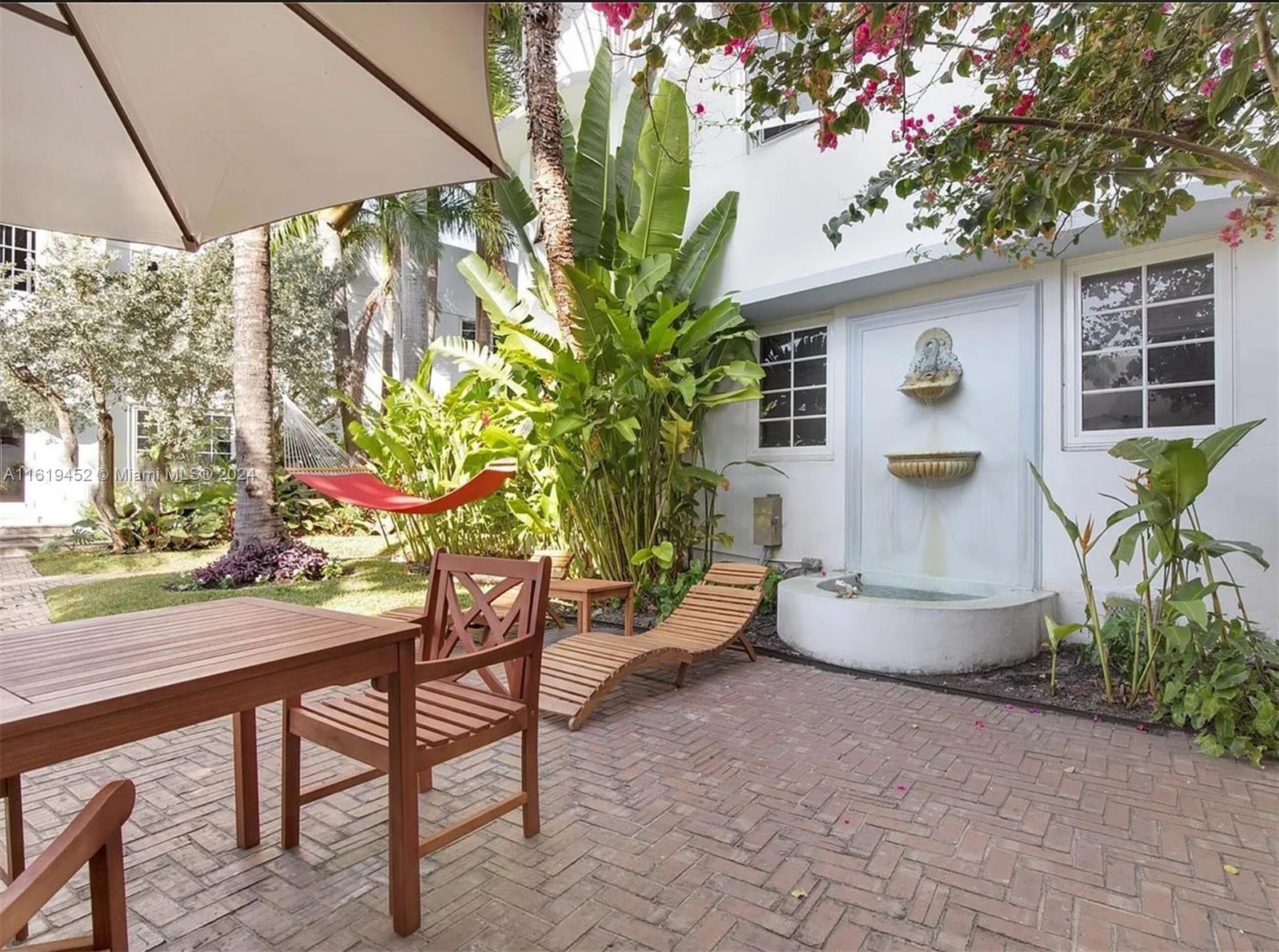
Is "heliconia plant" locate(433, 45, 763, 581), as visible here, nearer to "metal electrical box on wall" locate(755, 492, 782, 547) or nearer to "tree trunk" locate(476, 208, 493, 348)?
"metal electrical box on wall" locate(755, 492, 782, 547)

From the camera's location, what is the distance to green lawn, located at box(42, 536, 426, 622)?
6.72m

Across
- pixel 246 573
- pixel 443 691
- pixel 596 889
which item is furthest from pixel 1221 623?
pixel 246 573

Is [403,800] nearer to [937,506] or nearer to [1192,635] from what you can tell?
[1192,635]

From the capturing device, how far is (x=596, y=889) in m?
2.34

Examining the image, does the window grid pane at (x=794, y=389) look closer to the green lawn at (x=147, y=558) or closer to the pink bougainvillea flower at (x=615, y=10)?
the pink bougainvillea flower at (x=615, y=10)

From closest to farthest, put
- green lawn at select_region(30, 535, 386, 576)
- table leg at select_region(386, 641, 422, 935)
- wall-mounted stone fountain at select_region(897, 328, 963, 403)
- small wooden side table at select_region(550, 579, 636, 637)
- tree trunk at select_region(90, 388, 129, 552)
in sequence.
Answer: table leg at select_region(386, 641, 422, 935)
small wooden side table at select_region(550, 579, 636, 637)
wall-mounted stone fountain at select_region(897, 328, 963, 403)
green lawn at select_region(30, 535, 386, 576)
tree trunk at select_region(90, 388, 129, 552)

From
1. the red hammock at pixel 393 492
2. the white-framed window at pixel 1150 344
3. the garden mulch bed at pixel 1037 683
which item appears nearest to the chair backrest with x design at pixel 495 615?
the red hammock at pixel 393 492

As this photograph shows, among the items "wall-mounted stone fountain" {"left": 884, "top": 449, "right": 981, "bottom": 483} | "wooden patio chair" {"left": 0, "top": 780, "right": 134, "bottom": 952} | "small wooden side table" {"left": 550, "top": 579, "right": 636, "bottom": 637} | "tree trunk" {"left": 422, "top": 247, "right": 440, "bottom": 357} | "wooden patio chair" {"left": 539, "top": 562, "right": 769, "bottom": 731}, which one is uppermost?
"tree trunk" {"left": 422, "top": 247, "right": 440, "bottom": 357}

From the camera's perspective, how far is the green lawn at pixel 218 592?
6.72m

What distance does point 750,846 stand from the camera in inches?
103

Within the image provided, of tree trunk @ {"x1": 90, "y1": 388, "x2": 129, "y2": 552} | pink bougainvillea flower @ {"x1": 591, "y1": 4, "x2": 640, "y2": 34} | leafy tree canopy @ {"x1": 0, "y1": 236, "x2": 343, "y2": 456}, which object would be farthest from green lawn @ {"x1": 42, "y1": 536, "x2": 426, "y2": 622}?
pink bougainvillea flower @ {"x1": 591, "y1": 4, "x2": 640, "y2": 34}

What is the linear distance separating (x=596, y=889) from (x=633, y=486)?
14.5 ft

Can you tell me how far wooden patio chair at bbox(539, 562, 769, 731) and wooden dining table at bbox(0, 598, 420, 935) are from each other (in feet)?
5.27

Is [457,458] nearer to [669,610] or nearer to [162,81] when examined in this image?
[669,610]
